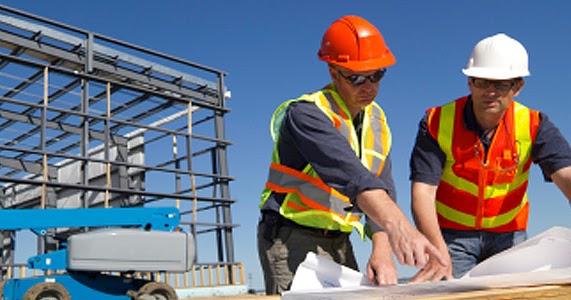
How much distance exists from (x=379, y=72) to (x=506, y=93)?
0.82 meters

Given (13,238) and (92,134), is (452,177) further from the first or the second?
(13,238)

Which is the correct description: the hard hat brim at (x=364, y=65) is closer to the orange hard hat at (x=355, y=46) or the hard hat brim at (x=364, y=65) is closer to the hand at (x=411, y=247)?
the orange hard hat at (x=355, y=46)

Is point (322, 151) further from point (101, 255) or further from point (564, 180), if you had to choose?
point (101, 255)

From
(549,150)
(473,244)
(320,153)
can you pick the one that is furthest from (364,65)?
(473,244)

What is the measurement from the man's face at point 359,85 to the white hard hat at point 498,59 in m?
0.71

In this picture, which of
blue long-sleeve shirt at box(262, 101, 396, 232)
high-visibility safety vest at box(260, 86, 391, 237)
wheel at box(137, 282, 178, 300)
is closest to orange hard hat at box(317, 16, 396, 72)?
high-visibility safety vest at box(260, 86, 391, 237)

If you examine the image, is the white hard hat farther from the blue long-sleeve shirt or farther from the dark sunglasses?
the blue long-sleeve shirt

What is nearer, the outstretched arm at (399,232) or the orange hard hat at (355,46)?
the outstretched arm at (399,232)

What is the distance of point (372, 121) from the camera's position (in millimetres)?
2596

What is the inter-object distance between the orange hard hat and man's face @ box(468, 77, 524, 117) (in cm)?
59

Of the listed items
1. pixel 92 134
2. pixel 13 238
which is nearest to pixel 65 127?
pixel 92 134

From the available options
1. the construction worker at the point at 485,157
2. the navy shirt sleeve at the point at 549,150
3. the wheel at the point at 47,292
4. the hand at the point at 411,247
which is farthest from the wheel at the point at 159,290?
the hand at the point at 411,247

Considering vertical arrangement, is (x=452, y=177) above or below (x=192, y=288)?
above

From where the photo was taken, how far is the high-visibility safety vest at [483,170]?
9.56ft
